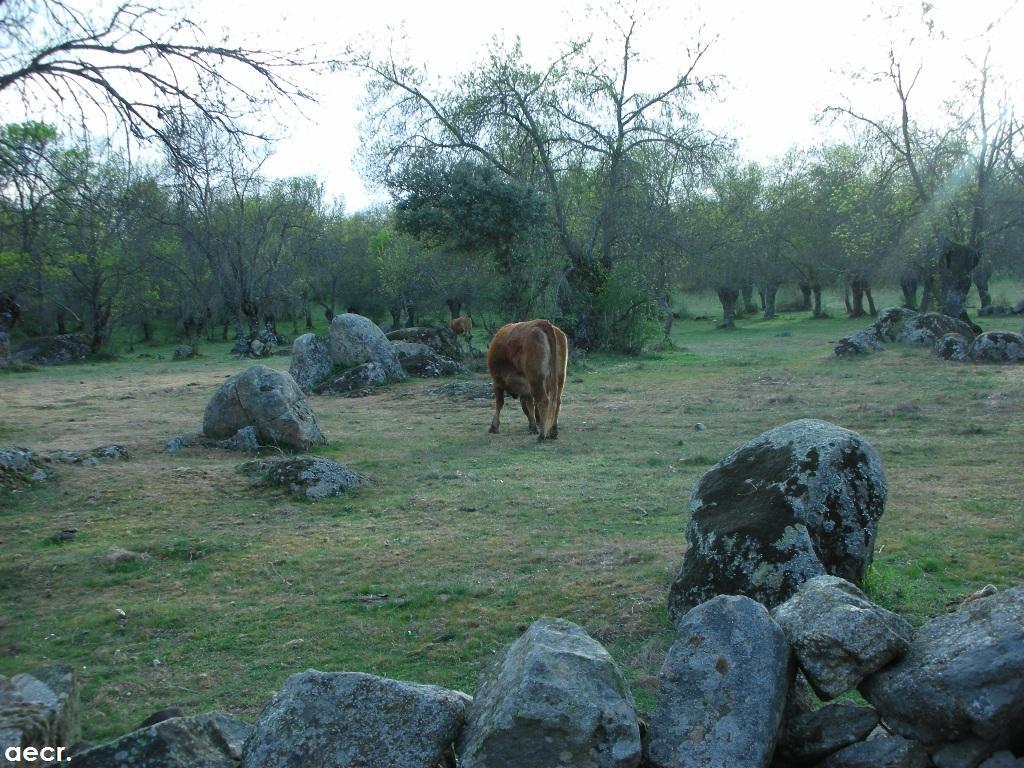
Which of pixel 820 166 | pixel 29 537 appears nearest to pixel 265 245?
pixel 820 166

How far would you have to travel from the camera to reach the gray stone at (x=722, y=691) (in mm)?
3473

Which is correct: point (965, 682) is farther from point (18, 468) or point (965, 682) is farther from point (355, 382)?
point (355, 382)

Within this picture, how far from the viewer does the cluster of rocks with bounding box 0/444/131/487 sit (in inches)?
388

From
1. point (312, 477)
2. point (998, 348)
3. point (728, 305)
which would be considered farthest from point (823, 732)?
point (728, 305)

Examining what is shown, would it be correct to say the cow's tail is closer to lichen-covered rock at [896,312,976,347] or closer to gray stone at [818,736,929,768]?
gray stone at [818,736,929,768]

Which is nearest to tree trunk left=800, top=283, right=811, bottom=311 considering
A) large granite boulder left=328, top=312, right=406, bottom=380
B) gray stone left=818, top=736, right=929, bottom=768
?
large granite boulder left=328, top=312, right=406, bottom=380

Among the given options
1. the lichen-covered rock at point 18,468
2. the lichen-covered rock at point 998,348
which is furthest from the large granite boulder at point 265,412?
the lichen-covered rock at point 998,348

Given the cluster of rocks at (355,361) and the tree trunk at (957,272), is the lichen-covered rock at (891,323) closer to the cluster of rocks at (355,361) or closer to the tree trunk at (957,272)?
the tree trunk at (957,272)

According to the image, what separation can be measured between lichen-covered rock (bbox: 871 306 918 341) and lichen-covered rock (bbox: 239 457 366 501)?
22708mm

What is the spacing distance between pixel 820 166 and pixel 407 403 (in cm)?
3881

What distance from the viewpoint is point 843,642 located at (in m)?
3.67

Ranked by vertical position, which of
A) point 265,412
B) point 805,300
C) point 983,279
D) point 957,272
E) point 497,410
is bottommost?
point 497,410

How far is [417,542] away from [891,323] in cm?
2491

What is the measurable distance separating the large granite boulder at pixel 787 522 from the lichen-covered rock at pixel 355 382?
15.4 meters
